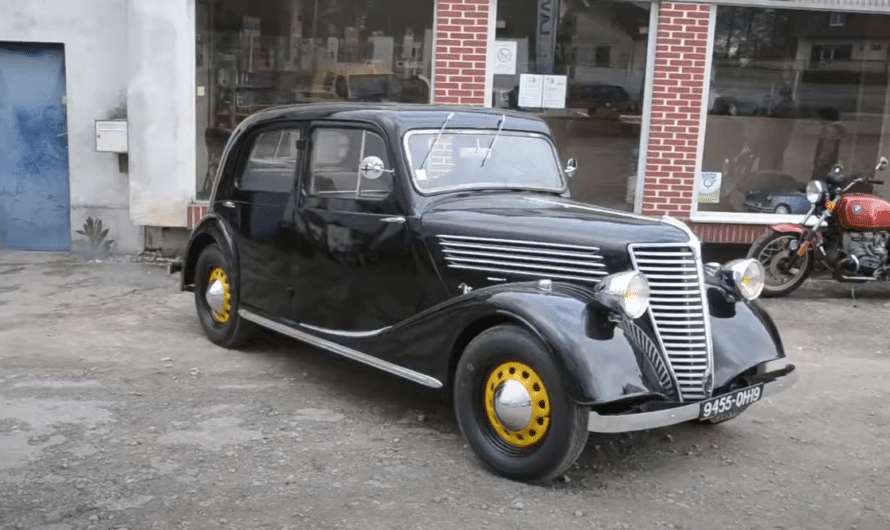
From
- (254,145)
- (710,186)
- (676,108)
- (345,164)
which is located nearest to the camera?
(345,164)

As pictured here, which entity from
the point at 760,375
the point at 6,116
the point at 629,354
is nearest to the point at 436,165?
the point at 629,354

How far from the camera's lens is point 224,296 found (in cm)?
677

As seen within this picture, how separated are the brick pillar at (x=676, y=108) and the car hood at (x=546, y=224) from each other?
14.9ft

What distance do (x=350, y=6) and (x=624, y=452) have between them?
6529mm

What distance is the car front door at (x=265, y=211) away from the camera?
241 inches

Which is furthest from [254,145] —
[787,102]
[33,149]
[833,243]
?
[787,102]

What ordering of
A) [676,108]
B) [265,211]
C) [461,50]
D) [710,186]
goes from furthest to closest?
[710,186]
[676,108]
[461,50]
[265,211]

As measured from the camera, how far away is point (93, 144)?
1005 cm

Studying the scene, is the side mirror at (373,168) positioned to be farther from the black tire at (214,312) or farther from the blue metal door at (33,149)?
the blue metal door at (33,149)

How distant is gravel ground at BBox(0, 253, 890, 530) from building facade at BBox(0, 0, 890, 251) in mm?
3147

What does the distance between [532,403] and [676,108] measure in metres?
6.13

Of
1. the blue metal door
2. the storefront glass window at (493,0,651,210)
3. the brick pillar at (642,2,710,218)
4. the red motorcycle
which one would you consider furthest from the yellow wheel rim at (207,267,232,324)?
the red motorcycle

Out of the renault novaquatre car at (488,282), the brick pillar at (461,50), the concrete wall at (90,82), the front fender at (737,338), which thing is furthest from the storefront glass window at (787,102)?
the concrete wall at (90,82)

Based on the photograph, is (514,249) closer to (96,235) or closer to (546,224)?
(546,224)
